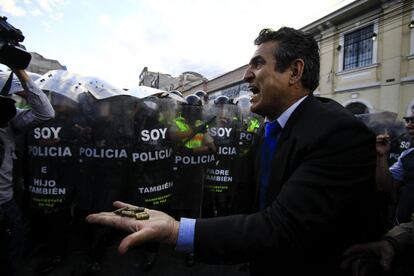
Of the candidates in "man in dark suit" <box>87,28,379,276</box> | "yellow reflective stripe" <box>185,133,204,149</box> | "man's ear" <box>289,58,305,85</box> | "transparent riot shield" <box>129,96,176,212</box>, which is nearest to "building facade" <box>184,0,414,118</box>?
"yellow reflective stripe" <box>185,133,204,149</box>

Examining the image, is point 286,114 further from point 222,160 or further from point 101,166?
point 222,160

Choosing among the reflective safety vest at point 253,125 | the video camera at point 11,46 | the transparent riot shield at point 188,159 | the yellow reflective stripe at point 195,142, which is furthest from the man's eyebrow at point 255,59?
the reflective safety vest at point 253,125

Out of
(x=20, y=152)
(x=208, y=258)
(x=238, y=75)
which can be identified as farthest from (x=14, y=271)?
(x=238, y=75)

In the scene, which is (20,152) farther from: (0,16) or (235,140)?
(235,140)

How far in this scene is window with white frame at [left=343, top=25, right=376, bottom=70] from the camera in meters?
13.6

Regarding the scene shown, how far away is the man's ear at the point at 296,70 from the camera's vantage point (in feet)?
4.45

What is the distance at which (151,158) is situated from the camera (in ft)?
10.5

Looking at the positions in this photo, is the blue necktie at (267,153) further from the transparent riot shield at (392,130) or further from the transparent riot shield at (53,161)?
the transparent riot shield at (392,130)

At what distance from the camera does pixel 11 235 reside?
90.7 inches

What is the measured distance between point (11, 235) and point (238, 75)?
74.9ft

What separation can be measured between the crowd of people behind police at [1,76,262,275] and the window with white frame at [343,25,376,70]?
44.0ft

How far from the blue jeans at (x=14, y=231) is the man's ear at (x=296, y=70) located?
2.39m

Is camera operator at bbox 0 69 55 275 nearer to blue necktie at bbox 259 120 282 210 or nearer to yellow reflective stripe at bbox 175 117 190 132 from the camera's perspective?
yellow reflective stripe at bbox 175 117 190 132

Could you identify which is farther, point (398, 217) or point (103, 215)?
point (398, 217)
